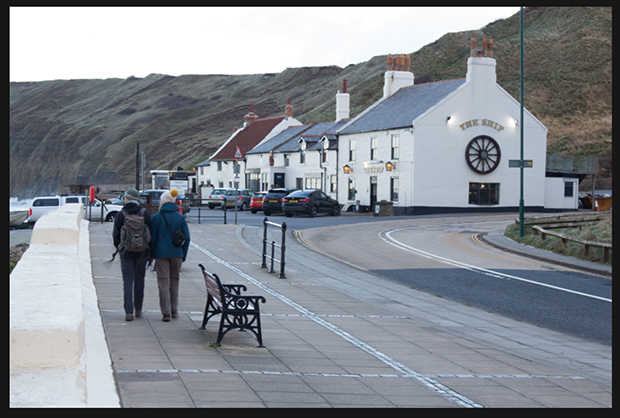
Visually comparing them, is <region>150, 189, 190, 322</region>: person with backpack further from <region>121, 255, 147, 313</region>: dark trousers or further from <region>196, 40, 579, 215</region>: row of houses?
<region>196, 40, 579, 215</region>: row of houses

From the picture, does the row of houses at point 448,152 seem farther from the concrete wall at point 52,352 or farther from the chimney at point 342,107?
the concrete wall at point 52,352

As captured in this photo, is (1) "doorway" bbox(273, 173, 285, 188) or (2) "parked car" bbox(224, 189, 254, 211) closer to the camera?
(2) "parked car" bbox(224, 189, 254, 211)

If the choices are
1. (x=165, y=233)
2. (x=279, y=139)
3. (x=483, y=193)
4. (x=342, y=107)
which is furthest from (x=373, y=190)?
(x=165, y=233)

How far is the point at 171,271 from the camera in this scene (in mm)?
9727

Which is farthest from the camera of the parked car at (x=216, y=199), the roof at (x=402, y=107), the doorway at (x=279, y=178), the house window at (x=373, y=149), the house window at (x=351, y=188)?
the doorway at (x=279, y=178)

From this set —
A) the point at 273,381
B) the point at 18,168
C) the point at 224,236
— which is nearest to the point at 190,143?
the point at 18,168

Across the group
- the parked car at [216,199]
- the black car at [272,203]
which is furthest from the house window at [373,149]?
the parked car at [216,199]

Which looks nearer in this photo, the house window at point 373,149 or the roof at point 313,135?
the house window at point 373,149

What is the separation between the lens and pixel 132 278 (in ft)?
30.8

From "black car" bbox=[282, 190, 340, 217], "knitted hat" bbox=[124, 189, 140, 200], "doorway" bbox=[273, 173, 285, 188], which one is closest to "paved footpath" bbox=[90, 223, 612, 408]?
"knitted hat" bbox=[124, 189, 140, 200]

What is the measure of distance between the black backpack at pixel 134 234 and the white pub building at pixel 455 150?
35394 mm

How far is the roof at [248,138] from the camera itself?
235ft

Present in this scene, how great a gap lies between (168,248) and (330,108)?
340 ft

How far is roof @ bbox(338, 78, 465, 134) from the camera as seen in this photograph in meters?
45.1
